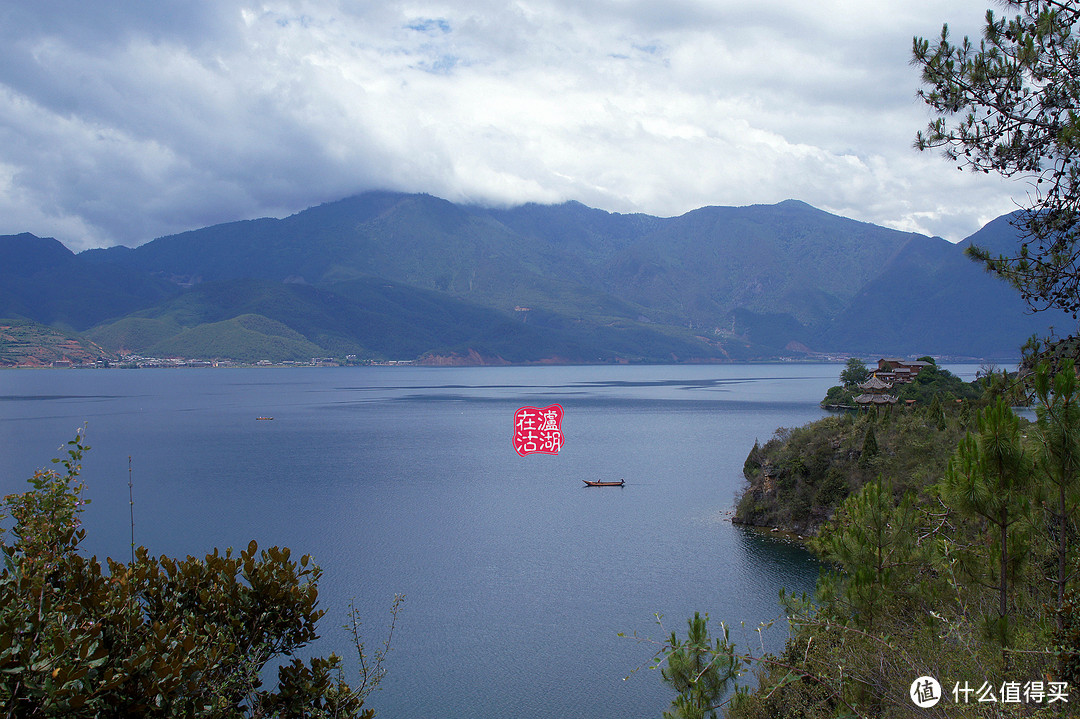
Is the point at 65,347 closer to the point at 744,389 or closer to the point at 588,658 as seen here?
the point at 744,389

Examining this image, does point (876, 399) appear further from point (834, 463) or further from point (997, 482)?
point (997, 482)

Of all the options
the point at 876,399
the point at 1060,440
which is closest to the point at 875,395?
the point at 876,399

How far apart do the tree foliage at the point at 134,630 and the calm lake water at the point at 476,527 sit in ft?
36.3

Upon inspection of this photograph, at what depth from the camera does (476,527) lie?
35969mm

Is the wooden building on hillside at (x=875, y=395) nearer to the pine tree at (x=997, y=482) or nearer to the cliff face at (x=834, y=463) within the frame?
the cliff face at (x=834, y=463)

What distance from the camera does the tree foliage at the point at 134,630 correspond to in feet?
14.0

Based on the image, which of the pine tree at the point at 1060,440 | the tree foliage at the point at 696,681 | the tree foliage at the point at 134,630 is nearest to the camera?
the tree foliage at the point at 134,630

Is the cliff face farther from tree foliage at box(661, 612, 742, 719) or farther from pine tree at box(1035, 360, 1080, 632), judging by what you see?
pine tree at box(1035, 360, 1080, 632)

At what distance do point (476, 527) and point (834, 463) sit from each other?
17.1m

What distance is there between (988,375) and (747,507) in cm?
2788

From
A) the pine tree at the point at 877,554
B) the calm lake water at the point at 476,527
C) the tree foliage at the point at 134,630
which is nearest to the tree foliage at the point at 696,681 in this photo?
the pine tree at the point at 877,554

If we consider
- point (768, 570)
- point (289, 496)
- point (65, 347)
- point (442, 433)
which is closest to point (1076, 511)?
point (768, 570)

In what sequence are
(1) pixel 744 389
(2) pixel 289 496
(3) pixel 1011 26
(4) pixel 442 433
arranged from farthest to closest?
1. (1) pixel 744 389
2. (4) pixel 442 433
3. (2) pixel 289 496
4. (3) pixel 1011 26

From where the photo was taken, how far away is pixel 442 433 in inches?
2849
